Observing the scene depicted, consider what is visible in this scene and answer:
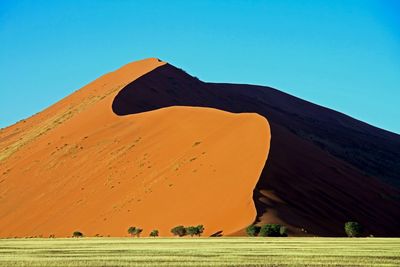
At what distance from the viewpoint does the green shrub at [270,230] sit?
49781 millimetres

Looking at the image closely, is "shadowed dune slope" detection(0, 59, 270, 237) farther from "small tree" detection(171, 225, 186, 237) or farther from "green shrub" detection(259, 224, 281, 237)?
"green shrub" detection(259, 224, 281, 237)

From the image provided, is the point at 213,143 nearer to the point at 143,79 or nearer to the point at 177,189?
the point at 177,189

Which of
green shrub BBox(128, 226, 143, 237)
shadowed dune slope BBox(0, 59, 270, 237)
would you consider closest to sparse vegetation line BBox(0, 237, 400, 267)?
shadowed dune slope BBox(0, 59, 270, 237)

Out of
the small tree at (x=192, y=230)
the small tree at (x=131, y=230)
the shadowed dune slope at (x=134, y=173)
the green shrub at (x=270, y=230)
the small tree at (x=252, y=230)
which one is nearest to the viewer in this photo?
the green shrub at (x=270, y=230)

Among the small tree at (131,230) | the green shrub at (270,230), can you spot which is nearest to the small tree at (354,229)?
Result: the green shrub at (270,230)

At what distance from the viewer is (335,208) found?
200ft

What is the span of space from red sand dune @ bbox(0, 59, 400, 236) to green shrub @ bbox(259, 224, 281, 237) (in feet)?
6.89

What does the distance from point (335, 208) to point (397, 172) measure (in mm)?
55267

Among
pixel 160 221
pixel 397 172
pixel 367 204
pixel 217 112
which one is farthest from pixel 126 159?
pixel 397 172

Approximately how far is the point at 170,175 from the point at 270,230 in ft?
62.5

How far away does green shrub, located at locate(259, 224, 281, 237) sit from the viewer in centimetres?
4978

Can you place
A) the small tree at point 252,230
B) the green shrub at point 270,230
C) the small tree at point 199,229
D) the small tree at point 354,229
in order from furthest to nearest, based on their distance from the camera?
the small tree at point 354,229
the small tree at point 199,229
the small tree at point 252,230
the green shrub at point 270,230

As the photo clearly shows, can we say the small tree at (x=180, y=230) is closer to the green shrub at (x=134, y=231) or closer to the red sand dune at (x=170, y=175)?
the red sand dune at (x=170, y=175)

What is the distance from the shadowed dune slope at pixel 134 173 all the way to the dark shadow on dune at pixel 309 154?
220cm
